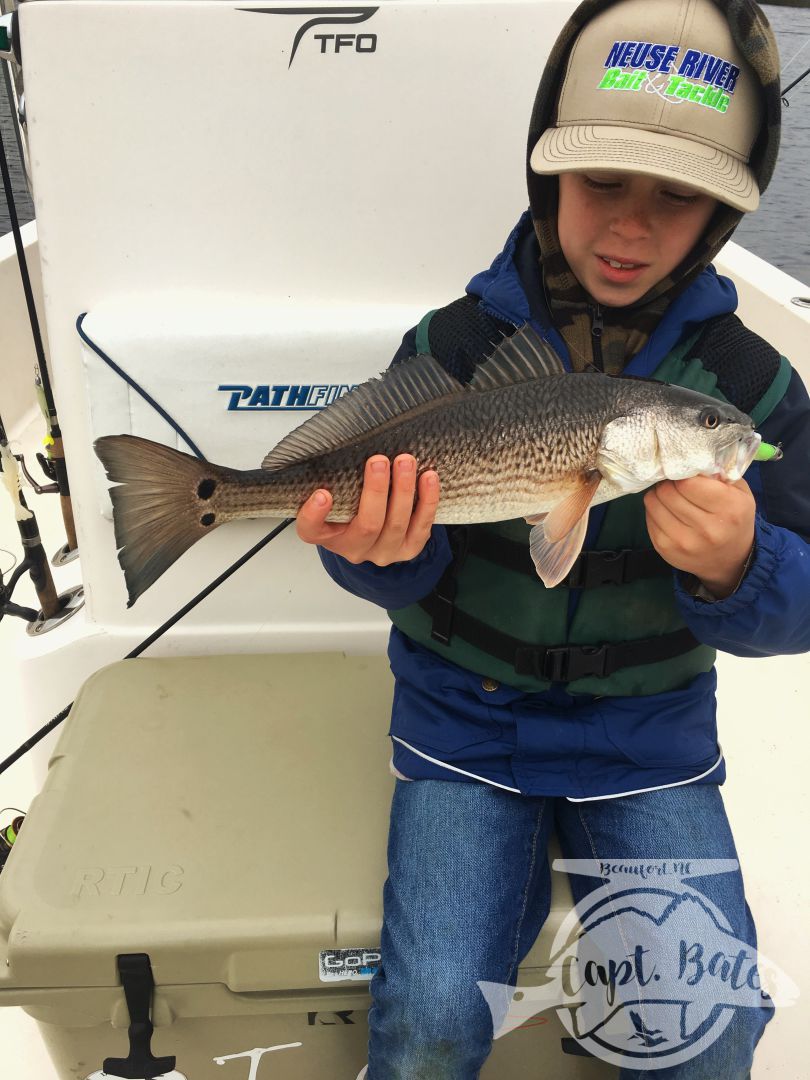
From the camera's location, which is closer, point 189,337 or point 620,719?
point 620,719

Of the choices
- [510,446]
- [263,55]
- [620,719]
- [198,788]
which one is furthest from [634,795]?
[263,55]

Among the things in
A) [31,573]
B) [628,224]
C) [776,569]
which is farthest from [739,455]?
[31,573]

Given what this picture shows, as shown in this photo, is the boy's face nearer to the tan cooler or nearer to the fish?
the fish

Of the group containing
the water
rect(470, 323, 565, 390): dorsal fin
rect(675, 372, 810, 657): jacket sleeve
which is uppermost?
rect(470, 323, 565, 390): dorsal fin

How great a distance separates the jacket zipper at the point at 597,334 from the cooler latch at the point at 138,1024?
5.06ft

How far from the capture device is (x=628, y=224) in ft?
5.62

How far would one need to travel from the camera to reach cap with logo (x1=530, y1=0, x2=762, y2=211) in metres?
1.61

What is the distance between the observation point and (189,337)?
219 cm

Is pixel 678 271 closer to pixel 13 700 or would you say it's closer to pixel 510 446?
pixel 510 446

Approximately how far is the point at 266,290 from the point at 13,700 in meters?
1.89

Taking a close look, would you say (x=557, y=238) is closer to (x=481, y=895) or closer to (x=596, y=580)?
(x=596, y=580)

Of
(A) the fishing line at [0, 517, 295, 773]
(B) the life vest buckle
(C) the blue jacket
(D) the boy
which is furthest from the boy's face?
(A) the fishing line at [0, 517, 295, 773]

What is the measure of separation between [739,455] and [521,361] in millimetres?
424

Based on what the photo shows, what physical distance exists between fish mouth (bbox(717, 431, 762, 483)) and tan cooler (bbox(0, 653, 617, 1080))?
96 centimetres
